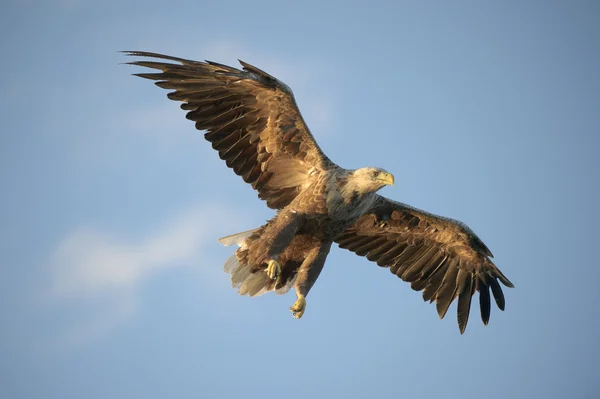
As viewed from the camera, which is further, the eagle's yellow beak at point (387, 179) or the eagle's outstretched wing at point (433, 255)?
the eagle's outstretched wing at point (433, 255)

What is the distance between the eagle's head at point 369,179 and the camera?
35.2 ft

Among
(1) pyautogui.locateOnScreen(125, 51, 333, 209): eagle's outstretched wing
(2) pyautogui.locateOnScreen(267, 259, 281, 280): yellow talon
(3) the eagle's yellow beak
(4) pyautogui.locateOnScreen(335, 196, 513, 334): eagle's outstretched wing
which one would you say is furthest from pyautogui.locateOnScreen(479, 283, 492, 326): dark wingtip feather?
(2) pyautogui.locateOnScreen(267, 259, 281, 280): yellow talon

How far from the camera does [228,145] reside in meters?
11.2

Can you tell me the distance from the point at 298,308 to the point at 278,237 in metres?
0.85

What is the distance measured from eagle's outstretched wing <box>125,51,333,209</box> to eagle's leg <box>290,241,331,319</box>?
0.75 m

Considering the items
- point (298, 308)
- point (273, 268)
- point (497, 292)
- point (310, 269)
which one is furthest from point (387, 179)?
point (497, 292)

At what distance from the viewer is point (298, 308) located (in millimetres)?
10555

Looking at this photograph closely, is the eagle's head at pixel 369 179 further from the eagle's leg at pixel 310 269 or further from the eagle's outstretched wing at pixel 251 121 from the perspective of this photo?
the eagle's leg at pixel 310 269

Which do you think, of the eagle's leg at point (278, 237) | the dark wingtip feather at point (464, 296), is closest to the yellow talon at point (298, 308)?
the eagle's leg at point (278, 237)

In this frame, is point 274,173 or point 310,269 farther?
point 274,173

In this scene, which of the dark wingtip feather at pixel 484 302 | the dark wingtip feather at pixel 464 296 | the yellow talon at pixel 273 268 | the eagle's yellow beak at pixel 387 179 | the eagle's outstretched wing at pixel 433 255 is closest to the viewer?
the yellow talon at pixel 273 268

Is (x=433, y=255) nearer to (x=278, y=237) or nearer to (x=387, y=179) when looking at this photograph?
(x=387, y=179)

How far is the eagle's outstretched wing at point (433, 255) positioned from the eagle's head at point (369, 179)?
4.88ft

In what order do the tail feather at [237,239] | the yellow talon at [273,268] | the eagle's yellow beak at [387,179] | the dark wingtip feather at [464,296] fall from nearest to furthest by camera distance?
the yellow talon at [273,268] → the eagle's yellow beak at [387,179] → the tail feather at [237,239] → the dark wingtip feather at [464,296]
